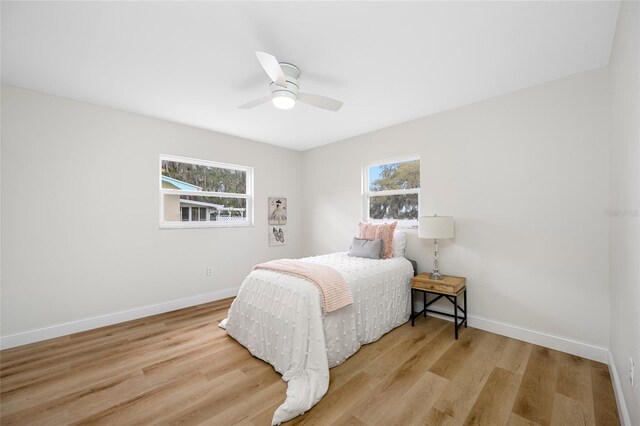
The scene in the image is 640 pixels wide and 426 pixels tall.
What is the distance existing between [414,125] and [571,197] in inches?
71.0

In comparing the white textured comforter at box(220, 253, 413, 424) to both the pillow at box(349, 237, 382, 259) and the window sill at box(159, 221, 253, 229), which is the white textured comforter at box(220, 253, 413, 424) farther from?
the window sill at box(159, 221, 253, 229)

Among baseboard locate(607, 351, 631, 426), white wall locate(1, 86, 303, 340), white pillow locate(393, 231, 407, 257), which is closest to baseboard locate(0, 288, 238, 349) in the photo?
white wall locate(1, 86, 303, 340)

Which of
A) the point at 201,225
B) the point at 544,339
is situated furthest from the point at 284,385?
the point at 201,225

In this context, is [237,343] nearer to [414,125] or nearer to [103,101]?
[103,101]

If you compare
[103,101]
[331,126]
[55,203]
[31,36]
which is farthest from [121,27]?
[331,126]

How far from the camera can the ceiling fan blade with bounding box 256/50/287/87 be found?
5.44 ft

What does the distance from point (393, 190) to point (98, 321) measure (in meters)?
3.93

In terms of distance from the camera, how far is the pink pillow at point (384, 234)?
10.7ft

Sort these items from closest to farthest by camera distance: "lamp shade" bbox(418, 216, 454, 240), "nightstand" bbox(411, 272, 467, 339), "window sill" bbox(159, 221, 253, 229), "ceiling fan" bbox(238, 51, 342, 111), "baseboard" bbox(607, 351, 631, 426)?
"baseboard" bbox(607, 351, 631, 426) → "ceiling fan" bbox(238, 51, 342, 111) → "nightstand" bbox(411, 272, 467, 339) → "lamp shade" bbox(418, 216, 454, 240) → "window sill" bbox(159, 221, 253, 229)

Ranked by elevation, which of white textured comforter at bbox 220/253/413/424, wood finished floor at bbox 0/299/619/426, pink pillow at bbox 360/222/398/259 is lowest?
wood finished floor at bbox 0/299/619/426

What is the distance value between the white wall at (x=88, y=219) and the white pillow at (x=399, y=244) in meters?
2.54

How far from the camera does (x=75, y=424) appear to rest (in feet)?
5.25

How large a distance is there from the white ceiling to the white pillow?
5.16 ft

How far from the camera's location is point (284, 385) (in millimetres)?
1933
